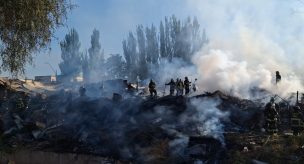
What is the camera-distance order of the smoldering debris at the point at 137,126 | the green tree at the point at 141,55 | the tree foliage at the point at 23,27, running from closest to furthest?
the tree foliage at the point at 23,27 → the smoldering debris at the point at 137,126 → the green tree at the point at 141,55

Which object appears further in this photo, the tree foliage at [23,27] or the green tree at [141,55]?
the green tree at [141,55]

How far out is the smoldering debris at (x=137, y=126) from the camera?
1692 centimetres

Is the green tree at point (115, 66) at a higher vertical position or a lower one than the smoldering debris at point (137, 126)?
higher

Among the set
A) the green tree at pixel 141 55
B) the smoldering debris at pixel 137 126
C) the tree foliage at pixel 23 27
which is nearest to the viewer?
the tree foliage at pixel 23 27

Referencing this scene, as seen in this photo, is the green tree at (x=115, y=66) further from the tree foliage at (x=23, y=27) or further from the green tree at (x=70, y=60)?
the tree foliage at (x=23, y=27)

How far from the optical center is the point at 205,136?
17219mm

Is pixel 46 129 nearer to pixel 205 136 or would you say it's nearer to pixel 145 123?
pixel 145 123

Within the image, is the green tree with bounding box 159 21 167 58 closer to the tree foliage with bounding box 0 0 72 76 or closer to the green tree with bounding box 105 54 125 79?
the green tree with bounding box 105 54 125 79

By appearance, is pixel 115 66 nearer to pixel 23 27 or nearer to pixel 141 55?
pixel 141 55

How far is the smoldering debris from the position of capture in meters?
16.9

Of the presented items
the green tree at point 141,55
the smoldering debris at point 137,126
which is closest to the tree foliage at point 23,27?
the smoldering debris at point 137,126

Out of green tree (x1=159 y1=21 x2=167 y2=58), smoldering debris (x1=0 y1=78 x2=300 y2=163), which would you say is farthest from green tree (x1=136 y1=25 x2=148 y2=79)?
smoldering debris (x1=0 y1=78 x2=300 y2=163)

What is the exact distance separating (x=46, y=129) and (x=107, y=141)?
4.30 meters

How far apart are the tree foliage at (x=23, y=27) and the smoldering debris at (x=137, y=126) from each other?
8357 mm
